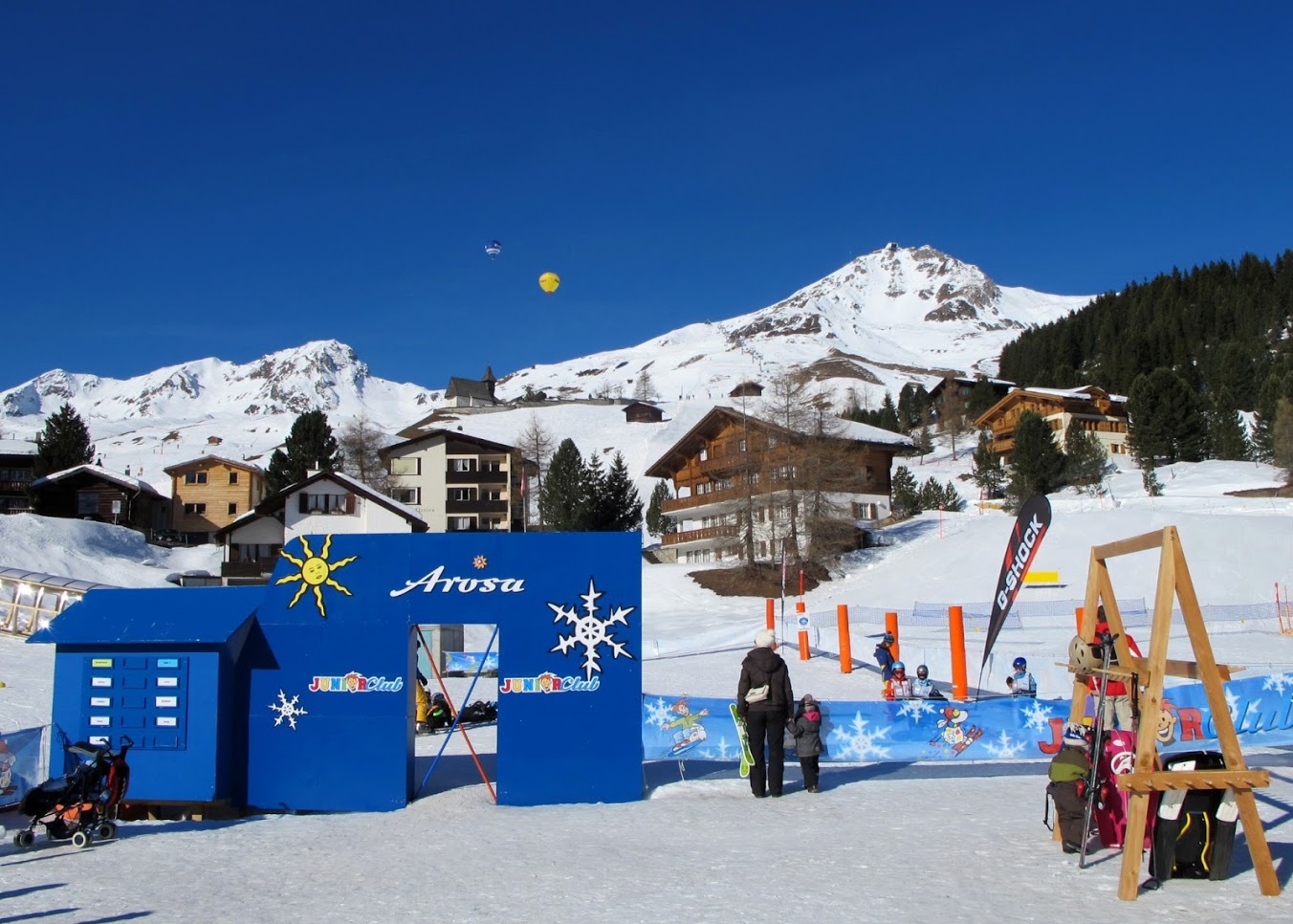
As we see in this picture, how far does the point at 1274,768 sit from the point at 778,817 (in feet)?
19.6

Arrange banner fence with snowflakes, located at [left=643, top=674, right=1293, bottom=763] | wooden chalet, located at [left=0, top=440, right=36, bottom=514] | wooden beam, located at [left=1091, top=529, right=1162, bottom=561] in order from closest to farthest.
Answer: wooden beam, located at [left=1091, top=529, right=1162, bottom=561], banner fence with snowflakes, located at [left=643, top=674, right=1293, bottom=763], wooden chalet, located at [left=0, top=440, right=36, bottom=514]

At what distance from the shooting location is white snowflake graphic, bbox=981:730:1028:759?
12836 mm

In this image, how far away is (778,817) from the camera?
32.9ft

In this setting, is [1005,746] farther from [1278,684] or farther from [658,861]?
[658,861]

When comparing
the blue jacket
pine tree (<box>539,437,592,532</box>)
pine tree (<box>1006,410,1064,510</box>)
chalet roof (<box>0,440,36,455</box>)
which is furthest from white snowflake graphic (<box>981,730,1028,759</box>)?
chalet roof (<box>0,440,36,455</box>)

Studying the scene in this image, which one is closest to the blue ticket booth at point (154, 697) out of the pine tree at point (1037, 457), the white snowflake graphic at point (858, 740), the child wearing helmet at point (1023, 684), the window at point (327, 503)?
the white snowflake graphic at point (858, 740)

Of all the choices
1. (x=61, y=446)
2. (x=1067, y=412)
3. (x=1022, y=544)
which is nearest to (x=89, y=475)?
(x=61, y=446)

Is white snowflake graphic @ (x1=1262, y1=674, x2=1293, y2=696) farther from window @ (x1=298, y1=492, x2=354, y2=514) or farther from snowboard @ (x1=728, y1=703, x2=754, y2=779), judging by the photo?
window @ (x1=298, y1=492, x2=354, y2=514)

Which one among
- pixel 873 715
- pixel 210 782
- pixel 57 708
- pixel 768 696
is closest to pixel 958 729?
pixel 873 715

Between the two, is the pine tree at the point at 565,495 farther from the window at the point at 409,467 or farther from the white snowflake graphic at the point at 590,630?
the white snowflake graphic at the point at 590,630

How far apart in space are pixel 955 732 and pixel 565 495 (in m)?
52.8

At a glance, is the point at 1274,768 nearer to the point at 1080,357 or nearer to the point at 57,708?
the point at 57,708

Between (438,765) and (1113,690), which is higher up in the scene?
(1113,690)

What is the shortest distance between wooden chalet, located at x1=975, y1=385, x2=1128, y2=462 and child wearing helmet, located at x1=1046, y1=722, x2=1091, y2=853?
8151 centimetres
